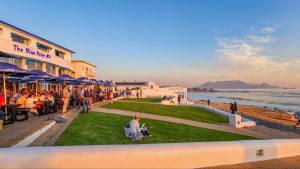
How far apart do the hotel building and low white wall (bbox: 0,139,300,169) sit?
23539 mm

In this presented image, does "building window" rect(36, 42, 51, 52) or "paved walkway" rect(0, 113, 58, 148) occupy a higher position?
"building window" rect(36, 42, 51, 52)

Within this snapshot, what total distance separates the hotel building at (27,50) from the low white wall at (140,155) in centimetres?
2354

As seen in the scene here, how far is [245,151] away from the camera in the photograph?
5793 mm

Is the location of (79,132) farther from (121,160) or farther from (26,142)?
(121,160)

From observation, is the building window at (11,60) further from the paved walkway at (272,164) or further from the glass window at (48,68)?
the paved walkway at (272,164)

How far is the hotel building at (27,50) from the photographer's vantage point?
24266 millimetres

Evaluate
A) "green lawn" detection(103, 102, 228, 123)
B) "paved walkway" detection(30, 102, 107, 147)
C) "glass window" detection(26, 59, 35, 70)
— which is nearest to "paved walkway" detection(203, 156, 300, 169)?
"paved walkway" detection(30, 102, 107, 147)

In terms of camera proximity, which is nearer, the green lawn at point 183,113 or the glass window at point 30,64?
the green lawn at point 183,113

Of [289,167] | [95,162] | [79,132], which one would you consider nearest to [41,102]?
[79,132]

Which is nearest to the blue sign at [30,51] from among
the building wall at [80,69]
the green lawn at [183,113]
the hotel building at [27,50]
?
the hotel building at [27,50]

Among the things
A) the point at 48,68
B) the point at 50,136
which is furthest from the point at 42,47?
the point at 50,136

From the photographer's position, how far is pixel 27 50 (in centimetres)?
2742

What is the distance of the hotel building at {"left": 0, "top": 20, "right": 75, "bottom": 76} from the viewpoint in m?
24.3

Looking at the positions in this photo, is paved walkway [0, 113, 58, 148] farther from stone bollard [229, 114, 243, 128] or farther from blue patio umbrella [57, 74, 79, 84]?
stone bollard [229, 114, 243, 128]
